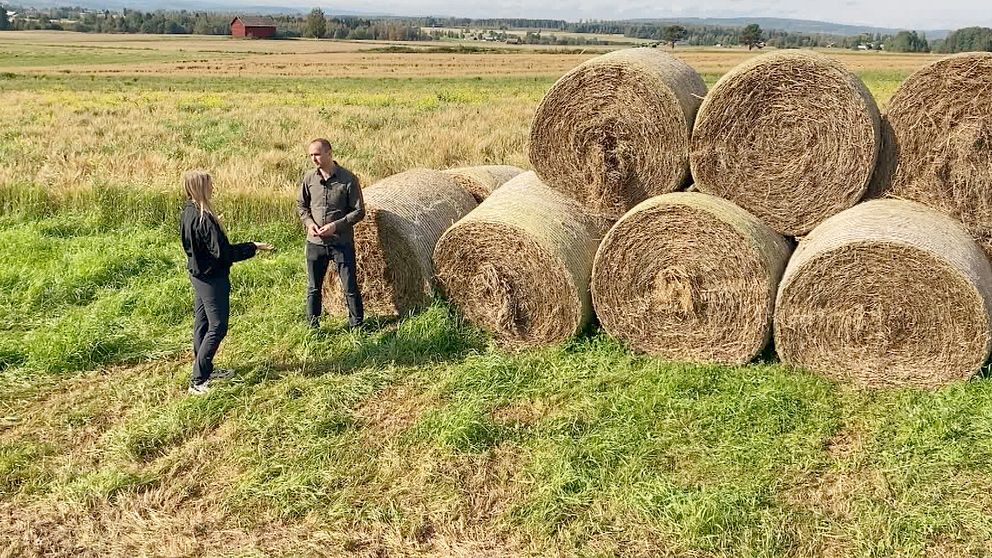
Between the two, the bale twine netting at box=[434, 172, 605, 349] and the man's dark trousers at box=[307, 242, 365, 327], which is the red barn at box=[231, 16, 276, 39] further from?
the bale twine netting at box=[434, 172, 605, 349]

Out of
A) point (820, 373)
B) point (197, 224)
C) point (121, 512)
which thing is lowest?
point (121, 512)

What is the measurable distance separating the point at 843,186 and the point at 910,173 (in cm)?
57

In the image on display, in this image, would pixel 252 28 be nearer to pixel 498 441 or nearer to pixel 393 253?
pixel 393 253

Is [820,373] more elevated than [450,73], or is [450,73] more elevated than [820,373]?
[450,73]

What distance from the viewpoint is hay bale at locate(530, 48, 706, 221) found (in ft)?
20.5

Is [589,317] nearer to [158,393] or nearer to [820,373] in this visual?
[820,373]

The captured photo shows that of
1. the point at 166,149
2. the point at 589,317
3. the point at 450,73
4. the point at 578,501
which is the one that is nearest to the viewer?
the point at 578,501

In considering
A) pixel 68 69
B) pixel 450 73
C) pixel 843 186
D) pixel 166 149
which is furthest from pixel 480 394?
pixel 68 69

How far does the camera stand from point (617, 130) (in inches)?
252

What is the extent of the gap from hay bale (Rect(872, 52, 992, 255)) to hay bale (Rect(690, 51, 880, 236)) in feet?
1.02

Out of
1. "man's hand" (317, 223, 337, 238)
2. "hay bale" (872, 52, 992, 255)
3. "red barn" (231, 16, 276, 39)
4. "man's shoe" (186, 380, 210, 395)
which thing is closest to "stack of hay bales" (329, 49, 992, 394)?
"hay bale" (872, 52, 992, 255)

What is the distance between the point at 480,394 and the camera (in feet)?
18.6

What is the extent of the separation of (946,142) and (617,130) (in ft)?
7.98

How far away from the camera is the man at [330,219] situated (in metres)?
6.58
